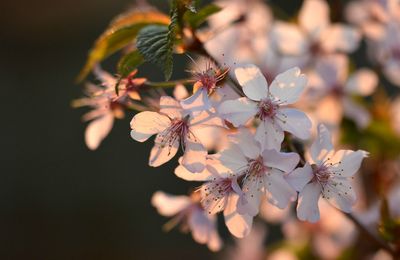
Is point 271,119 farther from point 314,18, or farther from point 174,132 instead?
point 314,18

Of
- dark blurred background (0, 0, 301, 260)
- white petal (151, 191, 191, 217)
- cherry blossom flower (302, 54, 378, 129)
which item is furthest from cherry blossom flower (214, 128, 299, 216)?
dark blurred background (0, 0, 301, 260)

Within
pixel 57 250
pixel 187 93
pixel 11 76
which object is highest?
pixel 187 93

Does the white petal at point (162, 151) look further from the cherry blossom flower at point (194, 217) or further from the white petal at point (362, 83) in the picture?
the white petal at point (362, 83)

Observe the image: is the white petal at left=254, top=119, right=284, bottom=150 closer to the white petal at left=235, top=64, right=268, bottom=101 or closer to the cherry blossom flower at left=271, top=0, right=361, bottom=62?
the white petal at left=235, top=64, right=268, bottom=101

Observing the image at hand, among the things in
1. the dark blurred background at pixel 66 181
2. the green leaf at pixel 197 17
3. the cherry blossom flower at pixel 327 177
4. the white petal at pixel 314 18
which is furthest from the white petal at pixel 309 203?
the dark blurred background at pixel 66 181

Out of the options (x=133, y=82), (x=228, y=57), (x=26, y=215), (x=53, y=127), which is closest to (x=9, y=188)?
(x=26, y=215)

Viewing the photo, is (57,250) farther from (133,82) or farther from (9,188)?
(133,82)
